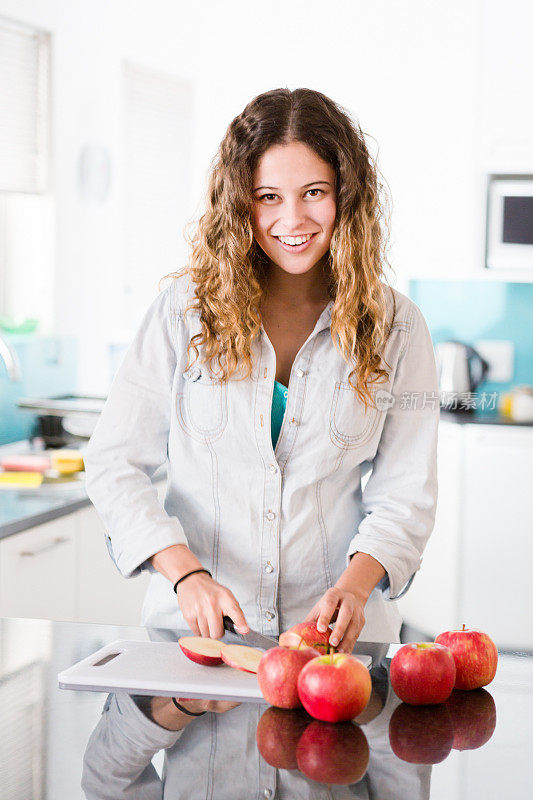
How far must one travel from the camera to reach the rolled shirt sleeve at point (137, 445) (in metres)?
1.33

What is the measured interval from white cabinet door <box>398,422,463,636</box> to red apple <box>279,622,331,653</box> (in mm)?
2327

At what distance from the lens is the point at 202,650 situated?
1129mm

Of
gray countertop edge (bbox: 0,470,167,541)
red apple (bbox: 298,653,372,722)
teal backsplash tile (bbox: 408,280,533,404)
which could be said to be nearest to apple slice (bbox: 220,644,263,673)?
red apple (bbox: 298,653,372,722)

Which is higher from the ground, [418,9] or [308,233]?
[418,9]

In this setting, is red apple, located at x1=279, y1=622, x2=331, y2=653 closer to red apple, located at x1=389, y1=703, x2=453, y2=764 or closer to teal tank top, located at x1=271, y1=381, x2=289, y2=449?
red apple, located at x1=389, y1=703, x2=453, y2=764

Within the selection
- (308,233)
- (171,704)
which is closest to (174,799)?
(171,704)

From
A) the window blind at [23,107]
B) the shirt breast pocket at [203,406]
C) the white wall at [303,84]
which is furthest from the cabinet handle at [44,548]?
the window blind at [23,107]

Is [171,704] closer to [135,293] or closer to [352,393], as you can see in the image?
[352,393]

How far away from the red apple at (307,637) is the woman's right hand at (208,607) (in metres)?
0.08

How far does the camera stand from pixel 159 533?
1312 mm

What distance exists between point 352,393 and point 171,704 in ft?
1.86

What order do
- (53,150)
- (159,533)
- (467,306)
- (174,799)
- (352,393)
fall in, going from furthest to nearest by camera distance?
(467,306) < (53,150) < (352,393) < (159,533) < (174,799)

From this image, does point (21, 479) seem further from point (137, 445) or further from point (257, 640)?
point (257, 640)

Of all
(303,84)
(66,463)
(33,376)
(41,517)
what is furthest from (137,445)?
(303,84)
